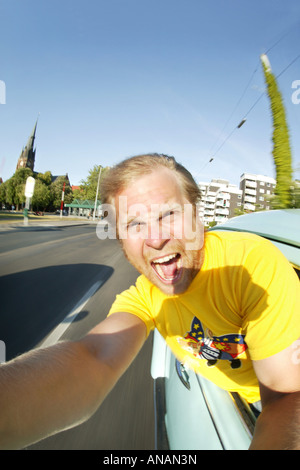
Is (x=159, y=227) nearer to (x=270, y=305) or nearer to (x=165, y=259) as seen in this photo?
(x=165, y=259)

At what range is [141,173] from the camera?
4.94 ft

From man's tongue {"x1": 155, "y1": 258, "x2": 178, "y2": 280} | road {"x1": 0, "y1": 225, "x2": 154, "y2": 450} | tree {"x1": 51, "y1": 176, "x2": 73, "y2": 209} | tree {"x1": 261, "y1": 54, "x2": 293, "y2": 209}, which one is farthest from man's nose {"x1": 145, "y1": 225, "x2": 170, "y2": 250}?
tree {"x1": 51, "y1": 176, "x2": 73, "y2": 209}

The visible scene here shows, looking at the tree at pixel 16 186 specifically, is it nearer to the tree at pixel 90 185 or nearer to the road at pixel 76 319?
Result: the tree at pixel 90 185

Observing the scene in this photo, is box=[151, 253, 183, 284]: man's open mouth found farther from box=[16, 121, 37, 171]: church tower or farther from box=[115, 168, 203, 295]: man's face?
box=[16, 121, 37, 171]: church tower

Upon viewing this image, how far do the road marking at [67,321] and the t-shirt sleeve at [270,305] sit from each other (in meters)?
1.76

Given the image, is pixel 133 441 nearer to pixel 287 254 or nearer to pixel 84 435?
pixel 84 435

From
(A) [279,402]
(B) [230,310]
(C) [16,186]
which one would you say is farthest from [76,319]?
(C) [16,186]

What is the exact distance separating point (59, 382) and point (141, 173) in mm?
1215

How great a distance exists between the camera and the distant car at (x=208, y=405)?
36.1 inches

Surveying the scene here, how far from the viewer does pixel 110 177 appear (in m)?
1.64

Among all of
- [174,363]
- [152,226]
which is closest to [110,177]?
[152,226]

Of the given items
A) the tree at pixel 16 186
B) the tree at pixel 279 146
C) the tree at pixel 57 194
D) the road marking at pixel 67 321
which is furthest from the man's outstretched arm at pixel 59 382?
the tree at pixel 57 194

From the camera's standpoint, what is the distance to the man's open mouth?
139 centimetres

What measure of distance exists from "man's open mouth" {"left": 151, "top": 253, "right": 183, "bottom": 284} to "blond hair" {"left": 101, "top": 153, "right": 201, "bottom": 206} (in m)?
0.43
